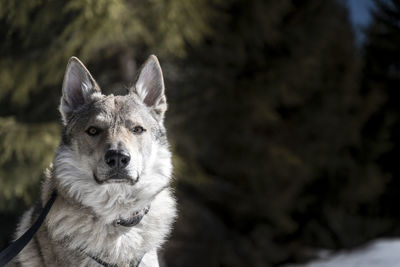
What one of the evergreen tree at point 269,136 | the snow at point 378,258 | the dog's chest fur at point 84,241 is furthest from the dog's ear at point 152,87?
the snow at point 378,258

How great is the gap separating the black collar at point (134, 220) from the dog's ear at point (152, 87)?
78cm

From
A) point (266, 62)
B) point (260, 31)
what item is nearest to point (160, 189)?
point (260, 31)

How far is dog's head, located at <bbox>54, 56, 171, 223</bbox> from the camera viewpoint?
2846mm

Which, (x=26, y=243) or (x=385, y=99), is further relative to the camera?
(x=385, y=99)

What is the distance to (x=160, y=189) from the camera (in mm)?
3078

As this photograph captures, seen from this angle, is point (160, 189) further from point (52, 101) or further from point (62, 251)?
point (52, 101)

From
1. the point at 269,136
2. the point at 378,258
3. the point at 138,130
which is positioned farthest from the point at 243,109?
the point at 138,130

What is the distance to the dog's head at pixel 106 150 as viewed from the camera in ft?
9.34

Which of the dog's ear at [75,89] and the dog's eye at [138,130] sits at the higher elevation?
the dog's ear at [75,89]

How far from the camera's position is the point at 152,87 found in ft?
11.2

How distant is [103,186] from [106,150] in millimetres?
315

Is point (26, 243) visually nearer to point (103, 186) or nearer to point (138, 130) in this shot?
point (103, 186)

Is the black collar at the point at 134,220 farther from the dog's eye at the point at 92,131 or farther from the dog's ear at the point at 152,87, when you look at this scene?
the dog's ear at the point at 152,87

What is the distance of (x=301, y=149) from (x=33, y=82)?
823cm
